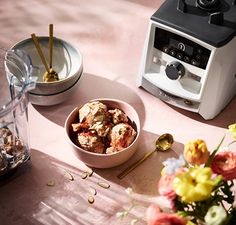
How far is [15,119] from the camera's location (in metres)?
0.85

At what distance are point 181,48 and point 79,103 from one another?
232 mm

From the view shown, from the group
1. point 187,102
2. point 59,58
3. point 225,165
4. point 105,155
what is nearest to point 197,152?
point 225,165

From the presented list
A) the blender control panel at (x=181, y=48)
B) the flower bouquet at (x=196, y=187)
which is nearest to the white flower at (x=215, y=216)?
the flower bouquet at (x=196, y=187)

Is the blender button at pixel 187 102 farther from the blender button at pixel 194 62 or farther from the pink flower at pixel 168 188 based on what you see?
the pink flower at pixel 168 188

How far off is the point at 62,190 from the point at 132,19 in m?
0.48

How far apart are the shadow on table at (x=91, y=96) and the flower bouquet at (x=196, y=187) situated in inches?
14.6

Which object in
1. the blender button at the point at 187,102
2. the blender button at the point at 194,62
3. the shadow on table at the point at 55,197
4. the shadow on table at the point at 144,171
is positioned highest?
the blender button at the point at 194,62

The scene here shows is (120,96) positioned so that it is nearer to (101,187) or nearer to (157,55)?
(157,55)

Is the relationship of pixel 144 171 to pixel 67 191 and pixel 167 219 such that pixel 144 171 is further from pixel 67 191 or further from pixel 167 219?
pixel 167 219

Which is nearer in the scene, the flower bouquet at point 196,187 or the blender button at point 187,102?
the flower bouquet at point 196,187

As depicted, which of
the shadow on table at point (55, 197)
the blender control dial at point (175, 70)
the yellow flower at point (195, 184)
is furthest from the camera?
the blender control dial at point (175, 70)

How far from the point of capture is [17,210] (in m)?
0.81

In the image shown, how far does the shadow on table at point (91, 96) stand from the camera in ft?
3.12

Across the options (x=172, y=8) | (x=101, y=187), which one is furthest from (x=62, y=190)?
(x=172, y=8)
